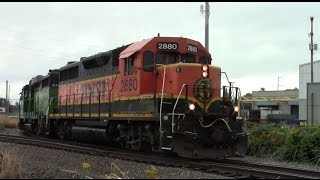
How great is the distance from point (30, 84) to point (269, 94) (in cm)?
6752

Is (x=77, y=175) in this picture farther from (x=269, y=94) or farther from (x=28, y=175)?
(x=269, y=94)

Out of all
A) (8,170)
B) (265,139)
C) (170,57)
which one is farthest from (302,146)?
(8,170)

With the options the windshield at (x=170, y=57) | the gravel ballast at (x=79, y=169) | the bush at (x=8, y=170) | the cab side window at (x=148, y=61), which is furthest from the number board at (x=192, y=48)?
the bush at (x=8, y=170)

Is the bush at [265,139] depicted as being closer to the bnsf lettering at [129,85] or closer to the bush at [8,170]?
the bnsf lettering at [129,85]

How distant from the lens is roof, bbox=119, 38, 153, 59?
14.0 metres

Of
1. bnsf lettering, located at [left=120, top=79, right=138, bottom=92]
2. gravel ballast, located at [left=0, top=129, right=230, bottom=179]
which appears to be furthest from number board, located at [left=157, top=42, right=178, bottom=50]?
gravel ballast, located at [left=0, top=129, right=230, bottom=179]

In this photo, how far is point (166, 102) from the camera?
42.4 ft

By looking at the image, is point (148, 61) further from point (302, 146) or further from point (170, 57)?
point (302, 146)

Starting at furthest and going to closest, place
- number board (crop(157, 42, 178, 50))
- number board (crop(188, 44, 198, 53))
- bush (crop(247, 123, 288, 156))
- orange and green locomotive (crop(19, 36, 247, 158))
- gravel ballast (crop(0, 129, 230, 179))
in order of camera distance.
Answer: bush (crop(247, 123, 288, 156)) → number board (crop(188, 44, 198, 53)) → number board (crop(157, 42, 178, 50)) → orange and green locomotive (crop(19, 36, 247, 158)) → gravel ballast (crop(0, 129, 230, 179))

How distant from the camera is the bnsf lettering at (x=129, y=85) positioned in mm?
14102

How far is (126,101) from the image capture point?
48.3 ft

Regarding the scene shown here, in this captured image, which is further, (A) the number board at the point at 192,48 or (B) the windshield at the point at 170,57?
(A) the number board at the point at 192,48

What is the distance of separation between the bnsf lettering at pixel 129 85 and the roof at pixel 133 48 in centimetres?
81

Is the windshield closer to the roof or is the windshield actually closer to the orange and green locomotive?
the orange and green locomotive
